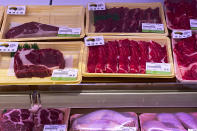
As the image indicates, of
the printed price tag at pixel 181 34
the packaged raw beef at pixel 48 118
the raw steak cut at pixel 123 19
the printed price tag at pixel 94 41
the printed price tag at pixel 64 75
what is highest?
the raw steak cut at pixel 123 19

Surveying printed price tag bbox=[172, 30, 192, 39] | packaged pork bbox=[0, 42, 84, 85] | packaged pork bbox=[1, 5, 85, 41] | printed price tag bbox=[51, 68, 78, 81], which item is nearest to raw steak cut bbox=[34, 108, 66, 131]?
packaged pork bbox=[0, 42, 84, 85]

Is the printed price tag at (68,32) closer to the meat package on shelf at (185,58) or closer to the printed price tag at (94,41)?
the printed price tag at (94,41)

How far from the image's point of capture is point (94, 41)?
7.35ft

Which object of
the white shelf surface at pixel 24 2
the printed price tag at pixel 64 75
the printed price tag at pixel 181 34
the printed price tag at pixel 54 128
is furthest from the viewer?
the white shelf surface at pixel 24 2

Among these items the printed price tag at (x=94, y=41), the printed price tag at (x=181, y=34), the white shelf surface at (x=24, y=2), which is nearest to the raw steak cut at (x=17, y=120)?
the printed price tag at (x=94, y=41)

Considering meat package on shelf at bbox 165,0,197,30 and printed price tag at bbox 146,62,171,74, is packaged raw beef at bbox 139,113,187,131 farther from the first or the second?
meat package on shelf at bbox 165,0,197,30

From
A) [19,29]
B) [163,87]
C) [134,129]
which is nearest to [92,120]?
[134,129]

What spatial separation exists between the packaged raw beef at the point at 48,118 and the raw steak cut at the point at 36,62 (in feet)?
1.31

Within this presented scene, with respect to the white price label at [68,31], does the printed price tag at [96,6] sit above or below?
above

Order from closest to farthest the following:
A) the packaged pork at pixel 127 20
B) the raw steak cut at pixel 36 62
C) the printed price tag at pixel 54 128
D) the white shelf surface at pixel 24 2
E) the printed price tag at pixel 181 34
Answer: the raw steak cut at pixel 36 62 → the printed price tag at pixel 54 128 → the printed price tag at pixel 181 34 → the packaged pork at pixel 127 20 → the white shelf surface at pixel 24 2

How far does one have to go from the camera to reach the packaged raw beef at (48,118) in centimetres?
221

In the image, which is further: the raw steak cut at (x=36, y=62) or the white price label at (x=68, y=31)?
the white price label at (x=68, y=31)

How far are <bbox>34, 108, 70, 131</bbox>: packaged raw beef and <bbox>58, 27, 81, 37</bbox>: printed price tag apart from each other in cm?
Answer: 64

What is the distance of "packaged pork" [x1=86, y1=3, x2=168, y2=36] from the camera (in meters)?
2.36
